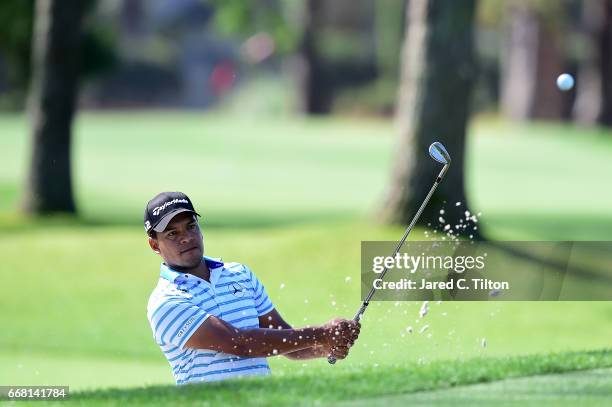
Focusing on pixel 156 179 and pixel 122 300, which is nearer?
pixel 122 300

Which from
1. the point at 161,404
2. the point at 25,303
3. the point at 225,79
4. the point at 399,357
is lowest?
the point at 225,79

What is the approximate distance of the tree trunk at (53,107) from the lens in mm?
16625

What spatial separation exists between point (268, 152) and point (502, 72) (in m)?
21.1

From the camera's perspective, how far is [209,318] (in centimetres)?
530

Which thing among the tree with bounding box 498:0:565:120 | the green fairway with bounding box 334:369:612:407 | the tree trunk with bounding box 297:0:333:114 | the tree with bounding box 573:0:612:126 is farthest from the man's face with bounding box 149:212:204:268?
the tree with bounding box 498:0:565:120

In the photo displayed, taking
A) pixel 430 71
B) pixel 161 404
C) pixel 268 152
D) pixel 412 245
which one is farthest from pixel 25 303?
pixel 268 152

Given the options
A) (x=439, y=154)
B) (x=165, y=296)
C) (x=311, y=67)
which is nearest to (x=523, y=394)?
(x=439, y=154)

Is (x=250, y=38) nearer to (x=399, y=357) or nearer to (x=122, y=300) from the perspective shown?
(x=122, y=300)

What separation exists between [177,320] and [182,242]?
1.18 ft

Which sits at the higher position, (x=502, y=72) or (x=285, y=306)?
(x=285, y=306)

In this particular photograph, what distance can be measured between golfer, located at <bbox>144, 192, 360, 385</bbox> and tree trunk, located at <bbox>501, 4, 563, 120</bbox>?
29.6 metres

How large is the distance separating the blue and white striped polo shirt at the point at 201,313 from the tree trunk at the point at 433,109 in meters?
7.63

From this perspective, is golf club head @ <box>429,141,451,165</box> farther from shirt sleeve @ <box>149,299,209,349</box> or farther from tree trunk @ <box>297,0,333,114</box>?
tree trunk @ <box>297,0,333,114</box>

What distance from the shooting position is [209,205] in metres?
19.3
